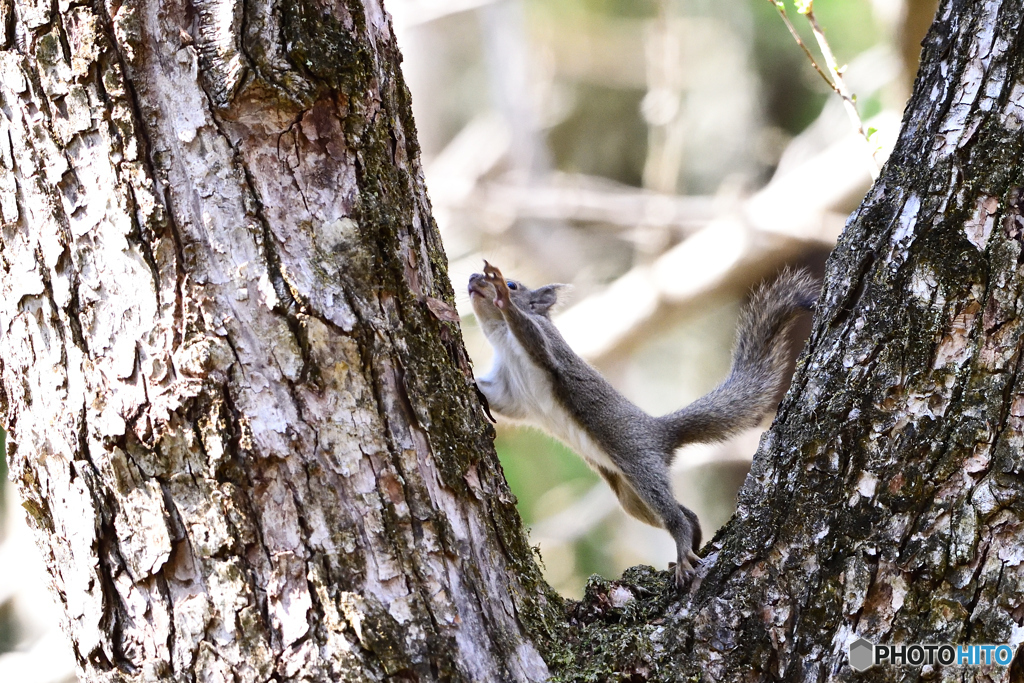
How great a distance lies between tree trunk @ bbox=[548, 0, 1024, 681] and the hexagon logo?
0.02 m

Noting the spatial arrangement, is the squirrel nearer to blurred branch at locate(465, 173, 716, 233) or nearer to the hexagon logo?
the hexagon logo

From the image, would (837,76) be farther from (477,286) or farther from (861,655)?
(861,655)

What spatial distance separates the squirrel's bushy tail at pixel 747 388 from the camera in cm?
300

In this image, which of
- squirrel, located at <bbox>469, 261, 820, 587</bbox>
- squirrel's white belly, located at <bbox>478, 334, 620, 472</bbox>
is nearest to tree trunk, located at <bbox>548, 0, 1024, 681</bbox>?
squirrel, located at <bbox>469, 261, 820, 587</bbox>

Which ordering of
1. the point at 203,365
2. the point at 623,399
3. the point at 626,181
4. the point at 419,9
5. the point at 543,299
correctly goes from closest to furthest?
the point at 203,365, the point at 623,399, the point at 543,299, the point at 419,9, the point at 626,181

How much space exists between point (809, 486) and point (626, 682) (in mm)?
477

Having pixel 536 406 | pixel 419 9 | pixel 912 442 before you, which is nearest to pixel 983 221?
pixel 912 442

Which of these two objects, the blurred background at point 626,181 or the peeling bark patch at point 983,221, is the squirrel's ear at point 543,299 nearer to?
the blurred background at point 626,181

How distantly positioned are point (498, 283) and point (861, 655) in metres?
1.58

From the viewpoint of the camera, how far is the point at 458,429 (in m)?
1.66

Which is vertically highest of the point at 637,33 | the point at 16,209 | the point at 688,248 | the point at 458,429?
the point at 637,33

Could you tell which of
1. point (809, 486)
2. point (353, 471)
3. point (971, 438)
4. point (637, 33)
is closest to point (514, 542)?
point (353, 471)

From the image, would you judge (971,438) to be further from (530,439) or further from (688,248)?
(530,439)

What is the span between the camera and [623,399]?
3.13 metres
